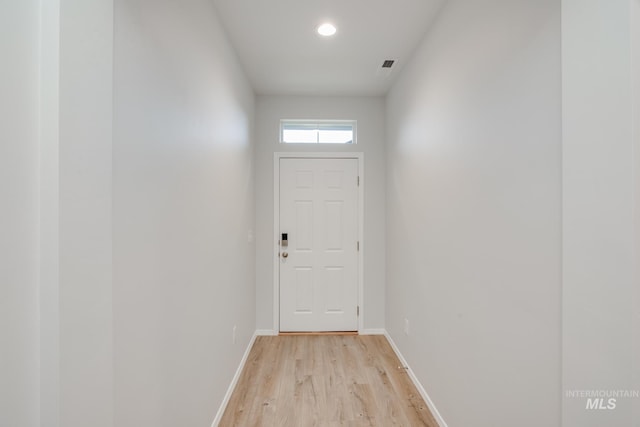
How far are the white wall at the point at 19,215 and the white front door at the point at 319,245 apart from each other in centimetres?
279

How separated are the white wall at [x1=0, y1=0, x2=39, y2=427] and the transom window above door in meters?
2.84

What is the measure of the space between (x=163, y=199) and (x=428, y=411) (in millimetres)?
2160

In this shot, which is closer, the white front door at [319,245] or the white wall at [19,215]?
the white wall at [19,215]

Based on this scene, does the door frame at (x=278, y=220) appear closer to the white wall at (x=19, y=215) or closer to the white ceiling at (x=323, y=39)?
the white ceiling at (x=323, y=39)

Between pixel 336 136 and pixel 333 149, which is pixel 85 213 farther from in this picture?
pixel 336 136

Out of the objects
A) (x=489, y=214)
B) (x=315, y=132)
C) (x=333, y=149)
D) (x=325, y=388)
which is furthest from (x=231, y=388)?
(x=315, y=132)

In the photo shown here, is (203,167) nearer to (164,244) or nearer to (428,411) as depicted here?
(164,244)

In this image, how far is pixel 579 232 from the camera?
903mm

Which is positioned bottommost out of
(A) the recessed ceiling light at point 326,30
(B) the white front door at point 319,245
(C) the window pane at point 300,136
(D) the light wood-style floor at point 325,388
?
(D) the light wood-style floor at point 325,388

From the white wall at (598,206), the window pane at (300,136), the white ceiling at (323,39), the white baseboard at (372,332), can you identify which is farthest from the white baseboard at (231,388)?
the white ceiling at (323,39)

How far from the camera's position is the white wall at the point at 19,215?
645 mm

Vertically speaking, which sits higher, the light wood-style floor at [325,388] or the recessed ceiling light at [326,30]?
the recessed ceiling light at [326,30]

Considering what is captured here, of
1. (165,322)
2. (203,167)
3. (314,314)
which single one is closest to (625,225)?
(165,322)

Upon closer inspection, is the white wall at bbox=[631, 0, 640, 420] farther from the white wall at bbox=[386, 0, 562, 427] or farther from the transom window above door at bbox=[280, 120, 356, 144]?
the transom window above door at bbox=[280, 120, 356, 144]
